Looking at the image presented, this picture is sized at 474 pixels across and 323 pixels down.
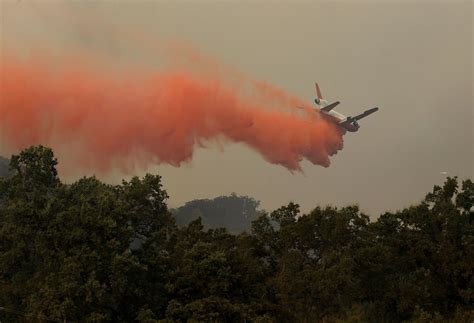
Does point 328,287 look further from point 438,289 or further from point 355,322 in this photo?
point 438,289

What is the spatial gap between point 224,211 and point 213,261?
147 meters

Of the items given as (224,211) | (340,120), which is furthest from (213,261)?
(224,211)

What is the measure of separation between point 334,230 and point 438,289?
8.31 meters

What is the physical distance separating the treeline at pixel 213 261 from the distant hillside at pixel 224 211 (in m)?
128

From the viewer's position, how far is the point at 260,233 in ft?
135

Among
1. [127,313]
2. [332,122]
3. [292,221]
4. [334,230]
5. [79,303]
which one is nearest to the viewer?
[79,303]

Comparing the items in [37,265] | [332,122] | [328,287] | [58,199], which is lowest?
[328,287]

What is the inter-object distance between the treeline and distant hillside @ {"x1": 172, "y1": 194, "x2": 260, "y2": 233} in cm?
12802

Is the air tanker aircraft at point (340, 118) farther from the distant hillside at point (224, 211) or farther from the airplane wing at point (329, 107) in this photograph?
the distant hillside at point (224, 211)

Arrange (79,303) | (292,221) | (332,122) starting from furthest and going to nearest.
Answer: (332,122)
(292,221)
(79,303)

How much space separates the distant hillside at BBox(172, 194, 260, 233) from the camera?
17225cm

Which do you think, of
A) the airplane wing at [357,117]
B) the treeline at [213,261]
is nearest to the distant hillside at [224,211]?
the airplane wing at [357,117]

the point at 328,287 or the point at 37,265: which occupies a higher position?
the point at 37,265

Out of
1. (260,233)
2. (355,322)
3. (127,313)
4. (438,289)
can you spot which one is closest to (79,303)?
(127,313)
